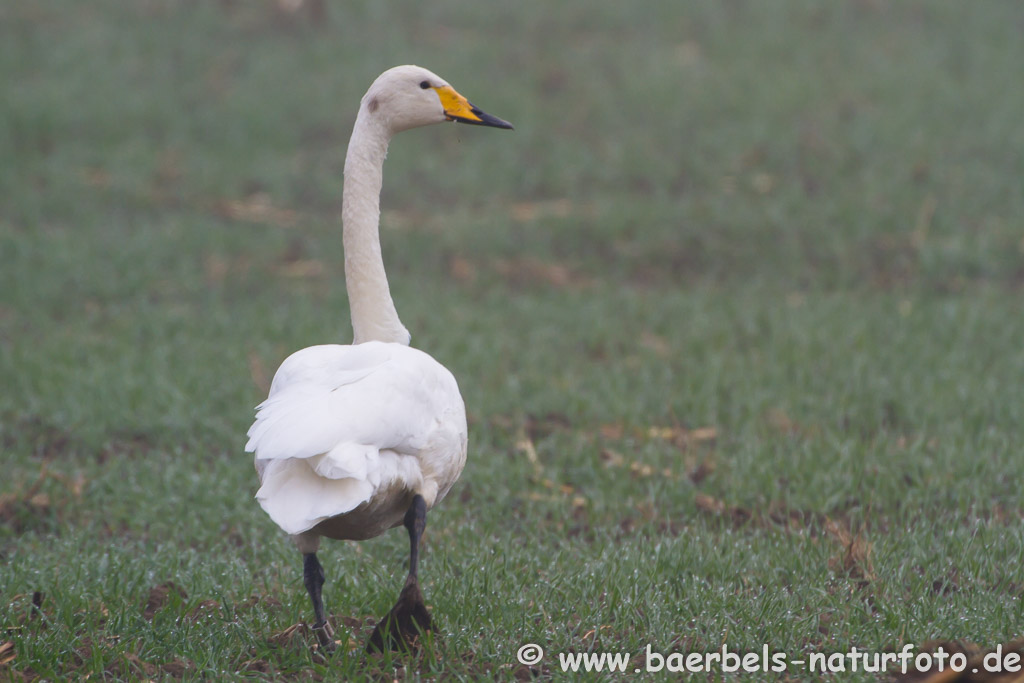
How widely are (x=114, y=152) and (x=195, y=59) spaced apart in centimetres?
257

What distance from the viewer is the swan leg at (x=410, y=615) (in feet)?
11.4

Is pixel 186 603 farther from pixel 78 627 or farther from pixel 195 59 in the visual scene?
pixel 195 59

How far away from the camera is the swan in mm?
3164

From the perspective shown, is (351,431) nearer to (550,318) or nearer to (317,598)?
(317,598)

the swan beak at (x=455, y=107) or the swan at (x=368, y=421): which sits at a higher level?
the swan beak at (x=455, y=107)

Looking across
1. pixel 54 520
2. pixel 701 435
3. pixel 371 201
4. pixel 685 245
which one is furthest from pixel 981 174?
pixel 54 520

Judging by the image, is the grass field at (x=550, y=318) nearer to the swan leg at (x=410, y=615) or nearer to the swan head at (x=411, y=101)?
the swan leg at (x=410, y=615)

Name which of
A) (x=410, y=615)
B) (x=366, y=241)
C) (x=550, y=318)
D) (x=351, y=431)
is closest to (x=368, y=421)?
(x=351, y=431)

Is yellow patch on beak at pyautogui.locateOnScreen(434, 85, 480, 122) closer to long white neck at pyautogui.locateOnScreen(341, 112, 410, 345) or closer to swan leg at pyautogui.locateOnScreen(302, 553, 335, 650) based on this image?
long white neck at pyautogui.locateOnScreen(341, 112, 410, 345)

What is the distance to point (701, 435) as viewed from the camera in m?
6.05

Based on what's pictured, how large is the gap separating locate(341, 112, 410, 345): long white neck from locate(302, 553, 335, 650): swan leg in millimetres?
834

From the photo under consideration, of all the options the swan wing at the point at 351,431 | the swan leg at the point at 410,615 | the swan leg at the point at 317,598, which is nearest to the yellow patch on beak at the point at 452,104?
the swan wing at the point at 351,431

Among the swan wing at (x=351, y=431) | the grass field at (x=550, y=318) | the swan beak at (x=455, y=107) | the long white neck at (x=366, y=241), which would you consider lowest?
the grass field at (x=550, y=318)

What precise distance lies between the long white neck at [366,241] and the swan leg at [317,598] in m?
0.83
